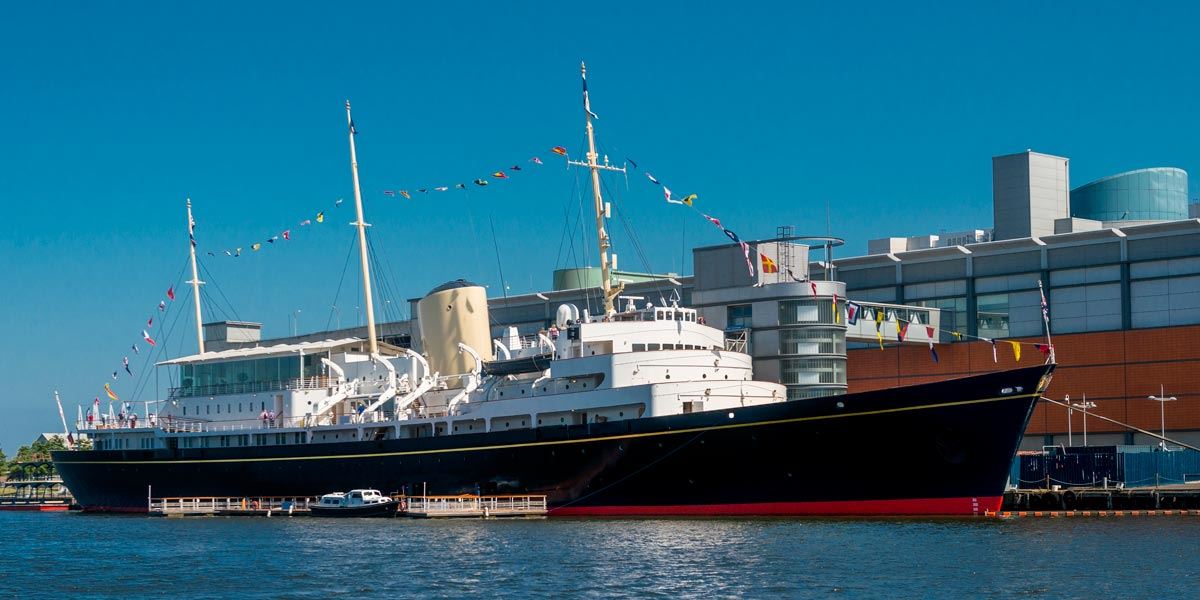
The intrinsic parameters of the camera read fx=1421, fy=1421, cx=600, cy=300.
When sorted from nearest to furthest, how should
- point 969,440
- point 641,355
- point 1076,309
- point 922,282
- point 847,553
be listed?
point 847,553, point 969,440, point 641,355, point 1076,309, point 922,282

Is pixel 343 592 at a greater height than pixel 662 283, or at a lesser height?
lesser

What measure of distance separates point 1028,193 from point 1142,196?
44.1 ft

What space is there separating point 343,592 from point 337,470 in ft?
75.2

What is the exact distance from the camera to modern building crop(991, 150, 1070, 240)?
254ft

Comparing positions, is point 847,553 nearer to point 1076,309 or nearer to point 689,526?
point 689,526

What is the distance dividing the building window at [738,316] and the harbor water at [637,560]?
76.2 feet

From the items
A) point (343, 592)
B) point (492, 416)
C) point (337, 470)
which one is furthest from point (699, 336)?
point (343, 592)

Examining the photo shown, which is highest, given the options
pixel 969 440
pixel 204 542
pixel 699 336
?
pixel 699 336

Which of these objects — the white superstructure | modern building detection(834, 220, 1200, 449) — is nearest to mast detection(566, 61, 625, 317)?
the white superstructure

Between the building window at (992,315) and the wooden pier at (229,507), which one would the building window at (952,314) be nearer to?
the building window at (992,315)

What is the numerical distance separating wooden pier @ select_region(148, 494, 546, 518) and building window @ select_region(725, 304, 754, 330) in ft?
70.9

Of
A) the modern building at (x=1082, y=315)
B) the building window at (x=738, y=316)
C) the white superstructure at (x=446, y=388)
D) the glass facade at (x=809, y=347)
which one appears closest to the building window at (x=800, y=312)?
the glass facade at (x=809, y=347)

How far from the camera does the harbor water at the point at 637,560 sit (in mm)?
31156

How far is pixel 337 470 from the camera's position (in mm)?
54438
